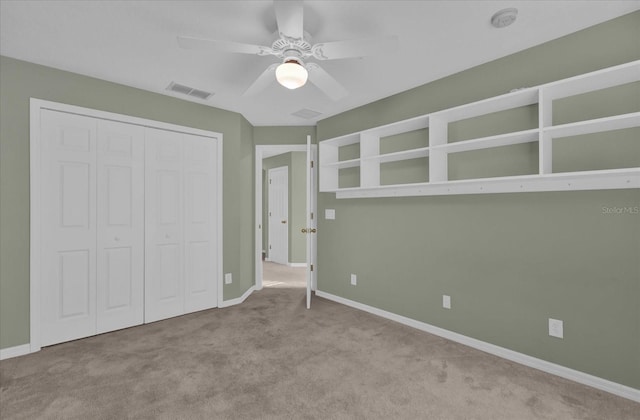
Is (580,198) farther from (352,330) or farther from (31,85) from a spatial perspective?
(31,85)

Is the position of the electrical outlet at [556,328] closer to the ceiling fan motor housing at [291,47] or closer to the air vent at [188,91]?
the ceiling fan motor housing at [291,47]

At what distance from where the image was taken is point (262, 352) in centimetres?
258

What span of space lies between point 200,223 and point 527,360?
3.53 meters

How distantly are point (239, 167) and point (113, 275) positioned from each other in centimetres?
191

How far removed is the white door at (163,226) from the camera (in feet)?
10.7

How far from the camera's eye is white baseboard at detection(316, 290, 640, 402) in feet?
6.54

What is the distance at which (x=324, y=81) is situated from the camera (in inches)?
86.0

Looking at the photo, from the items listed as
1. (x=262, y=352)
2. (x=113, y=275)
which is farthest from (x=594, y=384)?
(x=113, y=275)

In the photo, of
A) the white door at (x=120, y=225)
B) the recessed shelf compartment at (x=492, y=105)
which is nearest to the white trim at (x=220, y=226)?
the white door at (x=120, y=225)

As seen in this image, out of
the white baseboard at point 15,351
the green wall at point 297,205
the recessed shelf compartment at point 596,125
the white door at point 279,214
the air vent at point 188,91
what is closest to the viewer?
the recessed shelf compartment at point 596,125

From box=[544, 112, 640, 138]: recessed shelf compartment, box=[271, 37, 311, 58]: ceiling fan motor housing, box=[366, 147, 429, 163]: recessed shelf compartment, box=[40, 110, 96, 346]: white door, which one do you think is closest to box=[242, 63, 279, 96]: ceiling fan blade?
box=[271, 37, 311, 58]: ceiling fan motor housing

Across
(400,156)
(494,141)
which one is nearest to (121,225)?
(400,156)

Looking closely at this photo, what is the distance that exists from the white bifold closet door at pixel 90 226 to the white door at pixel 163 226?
9cm

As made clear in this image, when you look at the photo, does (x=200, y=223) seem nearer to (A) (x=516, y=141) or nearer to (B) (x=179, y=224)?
(B) (x=179, y=224)
